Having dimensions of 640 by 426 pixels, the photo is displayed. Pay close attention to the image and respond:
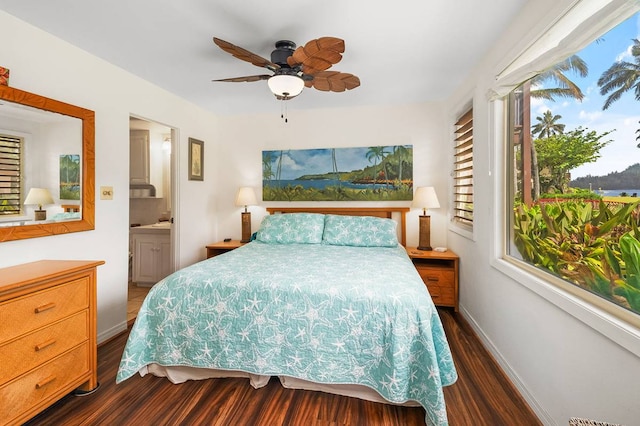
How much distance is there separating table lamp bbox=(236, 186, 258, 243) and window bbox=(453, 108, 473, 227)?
2465 millimetres

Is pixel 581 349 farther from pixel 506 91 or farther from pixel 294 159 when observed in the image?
pixel 294 159

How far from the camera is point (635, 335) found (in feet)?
3.34

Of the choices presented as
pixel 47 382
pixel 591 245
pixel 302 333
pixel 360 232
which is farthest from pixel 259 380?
pixel 591 245

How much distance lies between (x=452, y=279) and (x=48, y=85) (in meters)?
3.87

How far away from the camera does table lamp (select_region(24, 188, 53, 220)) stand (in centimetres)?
198

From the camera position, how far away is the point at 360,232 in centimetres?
316

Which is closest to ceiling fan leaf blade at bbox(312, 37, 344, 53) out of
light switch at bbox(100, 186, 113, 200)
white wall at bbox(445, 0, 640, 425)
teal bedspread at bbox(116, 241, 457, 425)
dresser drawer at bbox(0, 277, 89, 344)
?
white wall at bbox(445, 0, 640, 425)

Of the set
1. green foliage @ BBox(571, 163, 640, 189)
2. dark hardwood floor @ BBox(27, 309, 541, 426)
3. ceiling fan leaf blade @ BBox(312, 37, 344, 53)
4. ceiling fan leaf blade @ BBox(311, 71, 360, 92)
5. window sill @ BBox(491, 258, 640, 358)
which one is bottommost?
dark hardwood floor @ BBox(27, 309, 541, 426)

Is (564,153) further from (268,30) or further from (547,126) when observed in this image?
(268,30)

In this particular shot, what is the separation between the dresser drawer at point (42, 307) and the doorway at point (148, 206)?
6.41ft

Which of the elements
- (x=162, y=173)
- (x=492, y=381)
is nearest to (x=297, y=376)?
(x=492, y=381)

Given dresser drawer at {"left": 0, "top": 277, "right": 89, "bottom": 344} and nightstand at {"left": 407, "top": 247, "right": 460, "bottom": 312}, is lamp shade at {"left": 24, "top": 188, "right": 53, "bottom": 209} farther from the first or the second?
nightstand at {"left": 407, "top": 247, "right": 460, "bottom": 312}

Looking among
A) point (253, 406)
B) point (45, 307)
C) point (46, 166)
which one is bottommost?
point (253, 406)

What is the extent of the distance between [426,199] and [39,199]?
133 inches
